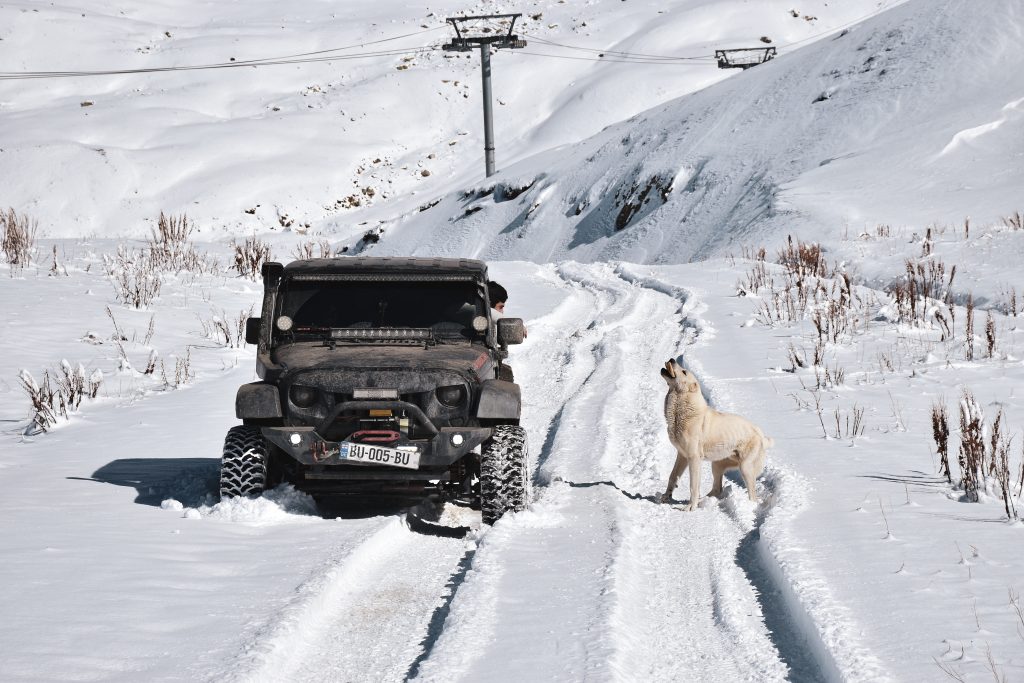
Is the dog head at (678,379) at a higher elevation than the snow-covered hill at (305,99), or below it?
below

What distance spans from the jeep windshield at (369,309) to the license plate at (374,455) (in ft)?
3.88

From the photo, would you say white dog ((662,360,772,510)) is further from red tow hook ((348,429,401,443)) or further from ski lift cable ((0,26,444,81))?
ski lift cable ((0,26,444,81))

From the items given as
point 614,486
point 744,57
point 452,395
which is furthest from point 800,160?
point 744,57

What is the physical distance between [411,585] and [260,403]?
1711 millimetres

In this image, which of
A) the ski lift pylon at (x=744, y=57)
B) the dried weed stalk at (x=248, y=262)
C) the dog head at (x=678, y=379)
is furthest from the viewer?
the ski lift pylon at (x=744, y=57)

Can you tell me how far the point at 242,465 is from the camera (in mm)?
6336

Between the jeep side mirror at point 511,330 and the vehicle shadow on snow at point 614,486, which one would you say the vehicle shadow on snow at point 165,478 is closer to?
the jeep side mirror at point 511,330

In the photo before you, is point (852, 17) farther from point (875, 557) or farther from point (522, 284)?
point (875, 557)

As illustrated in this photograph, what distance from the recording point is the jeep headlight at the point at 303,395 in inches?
247

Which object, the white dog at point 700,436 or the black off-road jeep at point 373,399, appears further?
the white dog at point 700,436

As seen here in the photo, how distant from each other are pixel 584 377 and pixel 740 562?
6063 mm

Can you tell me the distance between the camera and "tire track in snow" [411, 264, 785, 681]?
4.12 m

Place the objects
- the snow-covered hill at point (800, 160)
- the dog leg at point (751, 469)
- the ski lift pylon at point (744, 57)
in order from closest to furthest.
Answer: the dog leg at point (751, 469), the snow-covered hill at point (800, 160), the ski lift pylon at point (744, 57)

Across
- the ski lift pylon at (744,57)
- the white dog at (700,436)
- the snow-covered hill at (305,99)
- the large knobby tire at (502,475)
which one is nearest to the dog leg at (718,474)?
the white dog at (700,436)
